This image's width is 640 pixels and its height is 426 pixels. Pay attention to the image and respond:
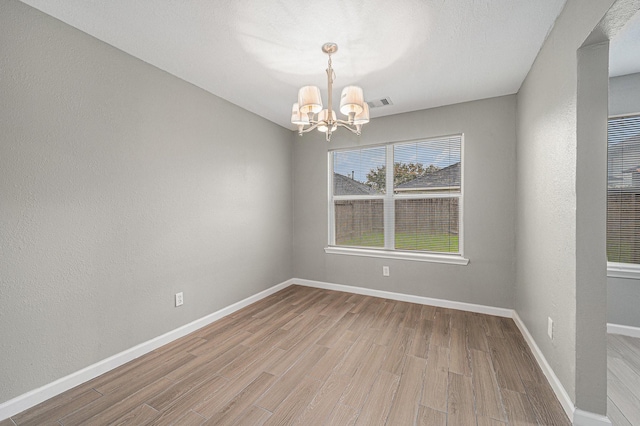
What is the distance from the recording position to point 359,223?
3893 millimetres

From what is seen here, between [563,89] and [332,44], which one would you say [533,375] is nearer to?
[563,89]

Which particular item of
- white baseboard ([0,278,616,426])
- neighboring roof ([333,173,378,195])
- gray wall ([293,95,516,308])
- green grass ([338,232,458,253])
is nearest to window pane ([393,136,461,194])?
gray wall ([293,95,516,308])

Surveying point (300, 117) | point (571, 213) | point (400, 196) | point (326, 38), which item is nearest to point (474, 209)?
point (400, 196)

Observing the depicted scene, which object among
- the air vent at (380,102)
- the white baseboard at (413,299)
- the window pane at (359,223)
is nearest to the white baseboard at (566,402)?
the white baseboard at (413,299)

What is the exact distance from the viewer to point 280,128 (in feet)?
13.0

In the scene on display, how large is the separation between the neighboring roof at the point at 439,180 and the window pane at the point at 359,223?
1.64 feet

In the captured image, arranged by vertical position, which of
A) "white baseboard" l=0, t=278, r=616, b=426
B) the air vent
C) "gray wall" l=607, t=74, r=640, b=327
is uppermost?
the air vent

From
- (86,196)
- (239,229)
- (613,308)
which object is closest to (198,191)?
(239,229)

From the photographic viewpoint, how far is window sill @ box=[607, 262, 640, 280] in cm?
242

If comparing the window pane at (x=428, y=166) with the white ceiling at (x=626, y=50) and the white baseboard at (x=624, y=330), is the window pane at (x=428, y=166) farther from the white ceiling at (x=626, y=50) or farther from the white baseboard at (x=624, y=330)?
the white baseboard at (x=624, y=330)

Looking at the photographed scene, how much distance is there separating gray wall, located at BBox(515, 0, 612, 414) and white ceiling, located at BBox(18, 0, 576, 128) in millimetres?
342

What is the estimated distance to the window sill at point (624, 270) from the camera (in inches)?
95.3

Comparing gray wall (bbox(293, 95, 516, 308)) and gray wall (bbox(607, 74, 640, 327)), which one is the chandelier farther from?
gray wall (bbox(607, 74, 640, 327))

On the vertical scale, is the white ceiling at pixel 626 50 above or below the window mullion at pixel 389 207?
above
